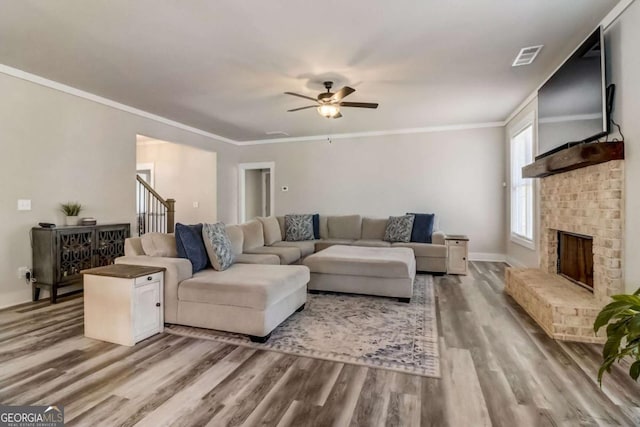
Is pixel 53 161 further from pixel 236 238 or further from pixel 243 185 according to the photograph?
pixel 243 185

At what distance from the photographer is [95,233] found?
4027 millimetres

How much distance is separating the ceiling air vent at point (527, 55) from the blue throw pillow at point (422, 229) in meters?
2.70

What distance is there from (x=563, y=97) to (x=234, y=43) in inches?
129

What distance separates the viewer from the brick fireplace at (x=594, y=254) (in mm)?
2441

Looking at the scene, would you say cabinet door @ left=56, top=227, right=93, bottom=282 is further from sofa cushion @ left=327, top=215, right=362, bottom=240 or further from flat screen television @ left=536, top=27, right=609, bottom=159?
flat screen television @ left=536, top=27, right=609, bottom=159

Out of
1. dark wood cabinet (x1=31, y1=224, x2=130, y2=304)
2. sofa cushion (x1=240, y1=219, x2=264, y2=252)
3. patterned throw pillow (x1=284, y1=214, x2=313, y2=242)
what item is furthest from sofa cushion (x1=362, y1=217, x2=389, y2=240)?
dark wood cabinet (x1=31, y1=224, x2=130, y2=304)

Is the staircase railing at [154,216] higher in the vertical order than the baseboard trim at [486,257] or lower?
higher

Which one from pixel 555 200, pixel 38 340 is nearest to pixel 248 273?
pixel 38 340

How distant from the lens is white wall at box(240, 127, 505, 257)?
6012mm

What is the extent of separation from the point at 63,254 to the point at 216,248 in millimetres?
1967

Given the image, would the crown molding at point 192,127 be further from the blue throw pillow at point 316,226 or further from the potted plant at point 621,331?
the potted plant at point 621,331

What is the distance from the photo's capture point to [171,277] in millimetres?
2822

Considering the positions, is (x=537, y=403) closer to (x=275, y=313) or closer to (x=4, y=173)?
(x=275, y=313)

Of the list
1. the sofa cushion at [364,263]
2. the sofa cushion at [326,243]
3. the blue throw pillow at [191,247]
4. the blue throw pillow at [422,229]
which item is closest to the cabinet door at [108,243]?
the blue throw pillow at [191,247]
